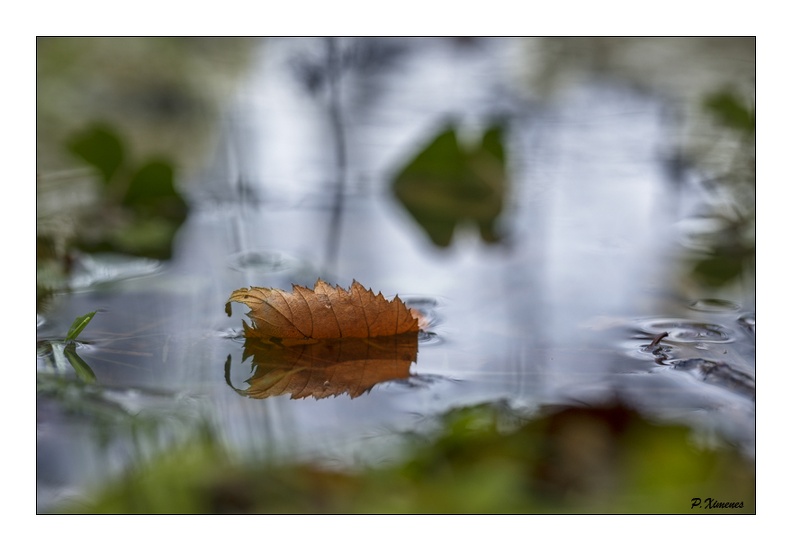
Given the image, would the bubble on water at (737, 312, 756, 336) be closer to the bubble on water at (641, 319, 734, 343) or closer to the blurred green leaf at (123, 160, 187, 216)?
the bubble on water at (641, 319, 734, 343)

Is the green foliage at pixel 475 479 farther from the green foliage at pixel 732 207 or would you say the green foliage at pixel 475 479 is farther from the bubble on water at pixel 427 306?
the green foliage at pixel 732 207

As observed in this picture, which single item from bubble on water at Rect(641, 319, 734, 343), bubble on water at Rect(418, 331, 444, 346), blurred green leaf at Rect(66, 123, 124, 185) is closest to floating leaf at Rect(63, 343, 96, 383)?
bubble on water at Rect(418, 331, 444, 346)

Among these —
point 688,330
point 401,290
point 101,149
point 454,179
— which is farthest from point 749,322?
point 101,149

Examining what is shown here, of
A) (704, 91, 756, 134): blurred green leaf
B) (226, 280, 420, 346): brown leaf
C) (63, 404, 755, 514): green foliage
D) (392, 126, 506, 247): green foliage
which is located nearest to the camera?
(63, 404, 755, 514): green foliage

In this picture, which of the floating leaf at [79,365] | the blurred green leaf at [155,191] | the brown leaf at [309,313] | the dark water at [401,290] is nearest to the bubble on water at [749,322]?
the dark water at [401,290]

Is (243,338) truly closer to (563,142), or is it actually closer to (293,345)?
(293,345)

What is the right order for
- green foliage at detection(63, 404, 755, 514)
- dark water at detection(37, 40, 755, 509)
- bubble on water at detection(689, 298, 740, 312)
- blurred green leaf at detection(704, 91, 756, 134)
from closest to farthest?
green foliage at detection(63, 404, 755, 514) → dark water at detection(37, 40, 755, 509) → bubble on water at detection(689, 298, 740, 312) → blurred green leaf at detection(704, 91, 756, 134)

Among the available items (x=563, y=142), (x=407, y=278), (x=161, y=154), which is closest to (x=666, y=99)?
(x=563, y=142)
